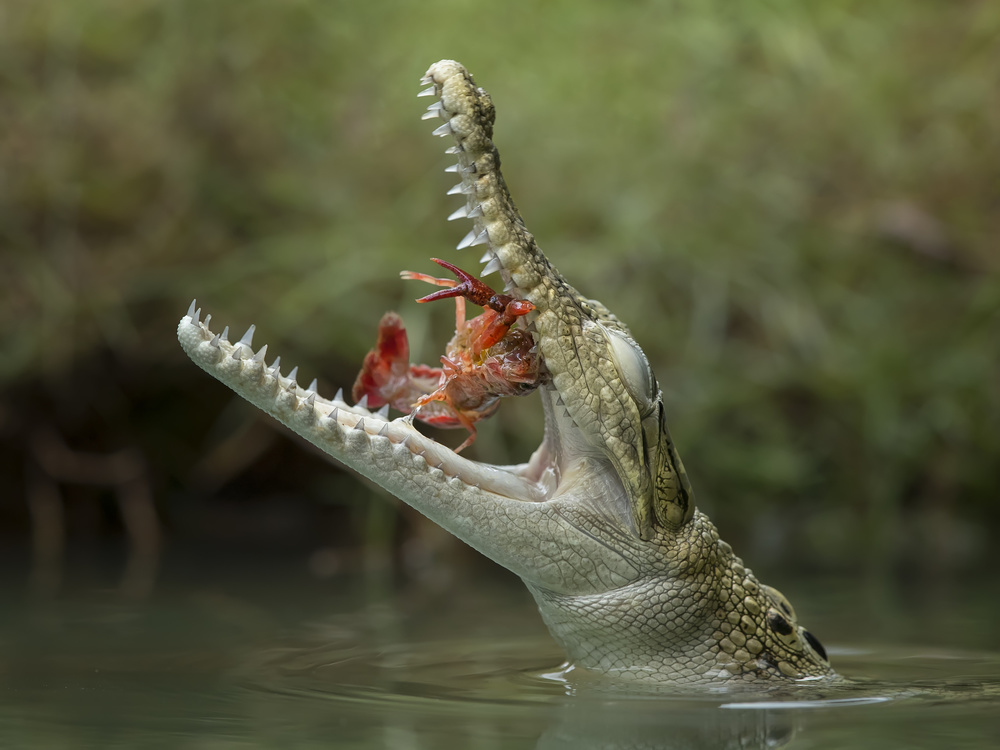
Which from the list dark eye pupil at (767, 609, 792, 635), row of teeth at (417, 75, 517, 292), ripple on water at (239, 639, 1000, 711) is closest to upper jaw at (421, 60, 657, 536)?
row of teeth at (417, 75, 517, 292)

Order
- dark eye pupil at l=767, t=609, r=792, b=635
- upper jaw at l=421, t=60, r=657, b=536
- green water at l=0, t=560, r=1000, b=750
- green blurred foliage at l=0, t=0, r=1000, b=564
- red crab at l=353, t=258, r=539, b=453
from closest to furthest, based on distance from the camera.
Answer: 1. green water at l=0, t=560, r=1000, b=750
2. upper jaw at l=421, t=60, r=657, b=536
3. red crab at l=353, t=258, r=539, b=453
4. dark eye pupil at l=767, t=609, r=792, b=635
5. green blurred foliage at l=0, t=0, r=1000, b=564

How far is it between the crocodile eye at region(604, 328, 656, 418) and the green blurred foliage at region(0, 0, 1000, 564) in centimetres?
317

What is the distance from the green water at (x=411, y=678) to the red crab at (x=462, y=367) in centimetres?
67

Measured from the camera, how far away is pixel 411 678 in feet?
10.1

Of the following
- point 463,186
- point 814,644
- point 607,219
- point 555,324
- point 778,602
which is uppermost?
point 607,219

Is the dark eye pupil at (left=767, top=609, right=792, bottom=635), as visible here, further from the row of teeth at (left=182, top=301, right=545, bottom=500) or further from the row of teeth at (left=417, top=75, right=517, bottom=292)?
the row of teeth at (left=417, top=75, right=517, bottom=292)

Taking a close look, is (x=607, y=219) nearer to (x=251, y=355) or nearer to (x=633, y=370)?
(x=633, y=370)

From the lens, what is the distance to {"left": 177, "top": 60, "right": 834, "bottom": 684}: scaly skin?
2529mm

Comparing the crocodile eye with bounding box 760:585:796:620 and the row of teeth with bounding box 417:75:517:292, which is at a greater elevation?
the row of teeth with bounding box 417:75:517:292

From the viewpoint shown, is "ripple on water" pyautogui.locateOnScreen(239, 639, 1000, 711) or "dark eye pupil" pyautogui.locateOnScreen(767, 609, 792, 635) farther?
"dark eye pupil" pyautogui.locateOnScreen(767, 609, 792, 635)

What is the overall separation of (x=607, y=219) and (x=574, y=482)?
421 cm

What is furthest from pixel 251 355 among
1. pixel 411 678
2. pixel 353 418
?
pixel 411 678

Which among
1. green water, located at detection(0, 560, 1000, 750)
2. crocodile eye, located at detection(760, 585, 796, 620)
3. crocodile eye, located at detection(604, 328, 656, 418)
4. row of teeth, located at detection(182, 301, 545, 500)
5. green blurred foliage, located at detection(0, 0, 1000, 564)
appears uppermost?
green blurred foliage, located at detection(0, 0, 1000, 564)

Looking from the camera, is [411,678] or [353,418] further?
[411,678]
